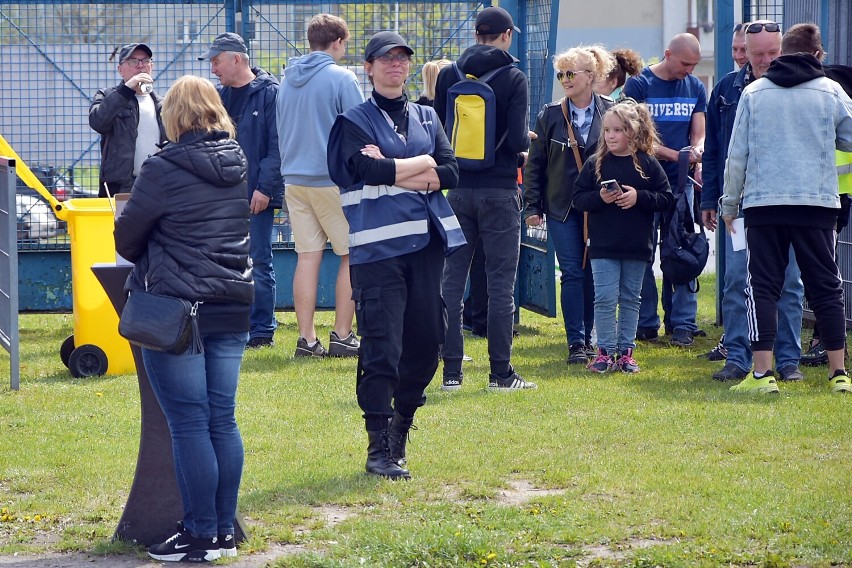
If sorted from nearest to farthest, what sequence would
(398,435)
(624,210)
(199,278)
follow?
1. (199,278)
2. (398,435)
3. (624,210)

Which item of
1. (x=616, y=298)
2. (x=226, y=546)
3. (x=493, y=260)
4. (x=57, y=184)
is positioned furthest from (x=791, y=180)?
(x=57, y=184)

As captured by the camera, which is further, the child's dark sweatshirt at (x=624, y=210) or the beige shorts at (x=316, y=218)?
the beige shorts at (x=316, y=218)

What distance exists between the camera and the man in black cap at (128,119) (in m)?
9.55

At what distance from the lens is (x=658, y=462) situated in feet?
20.3

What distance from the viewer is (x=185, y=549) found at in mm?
4930

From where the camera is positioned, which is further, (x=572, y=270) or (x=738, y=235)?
(x=572, y=270)

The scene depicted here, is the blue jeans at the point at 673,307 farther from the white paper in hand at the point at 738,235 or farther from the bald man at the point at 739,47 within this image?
the white paper in hand at the point at 738,235

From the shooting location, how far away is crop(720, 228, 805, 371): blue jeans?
27.3ft

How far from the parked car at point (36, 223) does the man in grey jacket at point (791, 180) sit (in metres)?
6.33

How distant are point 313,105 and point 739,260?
10.3 feet

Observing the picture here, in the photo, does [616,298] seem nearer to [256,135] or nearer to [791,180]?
[791,180]

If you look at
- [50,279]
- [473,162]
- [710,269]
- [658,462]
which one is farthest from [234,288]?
[710,269]

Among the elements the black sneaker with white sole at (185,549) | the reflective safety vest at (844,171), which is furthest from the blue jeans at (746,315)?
the black sneaker with white sole at (185,549)

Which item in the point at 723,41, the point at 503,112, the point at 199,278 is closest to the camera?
the point at 199,278
